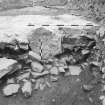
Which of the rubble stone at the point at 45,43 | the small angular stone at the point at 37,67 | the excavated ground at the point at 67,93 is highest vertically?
the rubble stone at the point at 45,43

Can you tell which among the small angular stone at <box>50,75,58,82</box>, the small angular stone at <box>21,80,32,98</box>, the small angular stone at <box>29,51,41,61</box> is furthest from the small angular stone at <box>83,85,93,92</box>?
the small angular stone at <box>29,51,41,61</box>

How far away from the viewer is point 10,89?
527 centimetres

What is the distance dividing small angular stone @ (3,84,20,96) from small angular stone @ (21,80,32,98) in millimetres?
168

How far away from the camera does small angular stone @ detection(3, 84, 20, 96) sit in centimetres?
517

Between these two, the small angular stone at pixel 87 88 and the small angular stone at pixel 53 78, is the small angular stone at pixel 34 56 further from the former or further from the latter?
the small angular stone at pixel 87 88

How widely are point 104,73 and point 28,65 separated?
230cm

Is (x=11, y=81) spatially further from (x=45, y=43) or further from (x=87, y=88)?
(x=87, y=88)

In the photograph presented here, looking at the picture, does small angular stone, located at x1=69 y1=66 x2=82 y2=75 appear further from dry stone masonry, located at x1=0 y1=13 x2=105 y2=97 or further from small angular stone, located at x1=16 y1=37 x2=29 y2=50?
small angular stone, located at x1=16 y1=37 x2=29 y2=50

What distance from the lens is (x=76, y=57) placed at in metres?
6.43

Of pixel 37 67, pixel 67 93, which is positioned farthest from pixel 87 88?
pixel 37 67

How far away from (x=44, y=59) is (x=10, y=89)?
1.55 metres

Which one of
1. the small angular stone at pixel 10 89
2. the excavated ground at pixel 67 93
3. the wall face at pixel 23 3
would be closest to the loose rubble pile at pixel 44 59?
the small angular stone at pixel 10 89

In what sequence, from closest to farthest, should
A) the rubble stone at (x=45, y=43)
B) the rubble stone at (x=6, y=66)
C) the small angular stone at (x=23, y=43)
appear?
the rubble stone at (x=6, y=66), the small angular stone at (x=23, y=43), the rubble stone at (x=45, y=43)

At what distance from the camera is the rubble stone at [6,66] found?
17.7ft
